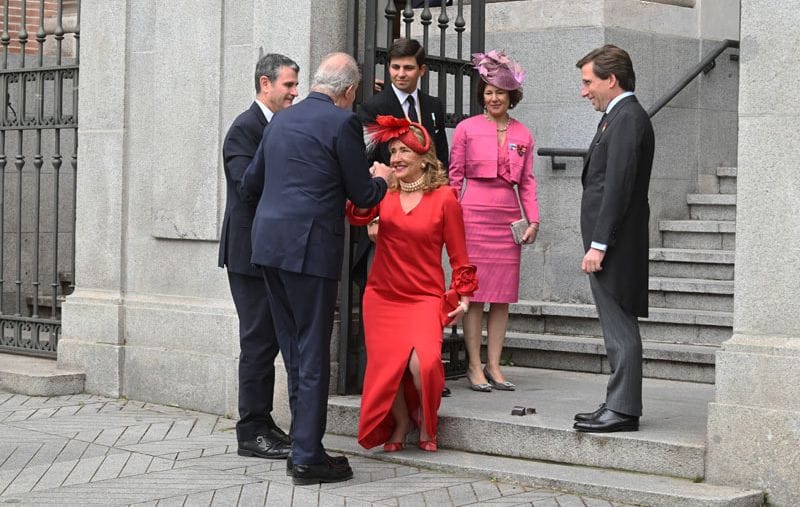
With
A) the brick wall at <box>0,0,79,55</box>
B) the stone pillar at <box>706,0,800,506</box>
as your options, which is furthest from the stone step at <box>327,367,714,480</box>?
the brick wall at <box>0,0,79,55</box>

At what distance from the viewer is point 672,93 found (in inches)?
392

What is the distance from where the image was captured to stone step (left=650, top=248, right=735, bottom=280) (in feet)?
30.8

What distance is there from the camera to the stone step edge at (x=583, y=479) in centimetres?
604

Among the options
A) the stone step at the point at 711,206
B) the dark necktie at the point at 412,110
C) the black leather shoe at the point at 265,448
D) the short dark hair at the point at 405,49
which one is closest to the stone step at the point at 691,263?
the stone step at the point at 711,206

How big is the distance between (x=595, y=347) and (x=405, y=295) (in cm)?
226

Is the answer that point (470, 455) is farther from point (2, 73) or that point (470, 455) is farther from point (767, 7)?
point (2, 73)

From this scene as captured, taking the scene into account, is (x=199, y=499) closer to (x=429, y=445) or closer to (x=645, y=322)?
(x=429, y=445)

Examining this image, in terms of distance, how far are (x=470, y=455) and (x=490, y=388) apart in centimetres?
110

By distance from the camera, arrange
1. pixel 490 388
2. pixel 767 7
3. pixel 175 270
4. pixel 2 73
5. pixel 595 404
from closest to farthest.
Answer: pixel 767 7 → pixel 595 404 → pixel 490 388 → pixel 175 270 → pixel 2 73

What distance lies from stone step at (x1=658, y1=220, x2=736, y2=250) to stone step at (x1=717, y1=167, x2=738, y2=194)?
546 millimetres

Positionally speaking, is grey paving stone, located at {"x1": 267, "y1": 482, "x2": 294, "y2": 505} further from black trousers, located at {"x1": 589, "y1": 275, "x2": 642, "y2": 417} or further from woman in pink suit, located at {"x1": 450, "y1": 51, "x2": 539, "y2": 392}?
woman in pink suit, located at {"x1": 450, "y1": 51, "x2": 539, "y2": 392}

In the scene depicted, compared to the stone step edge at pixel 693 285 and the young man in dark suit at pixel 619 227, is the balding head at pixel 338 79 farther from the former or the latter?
the stone step edge at pixel 693 285

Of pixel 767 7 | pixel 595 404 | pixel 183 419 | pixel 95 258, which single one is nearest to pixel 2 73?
pixel 95 258

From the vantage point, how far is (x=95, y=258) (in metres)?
9.36
